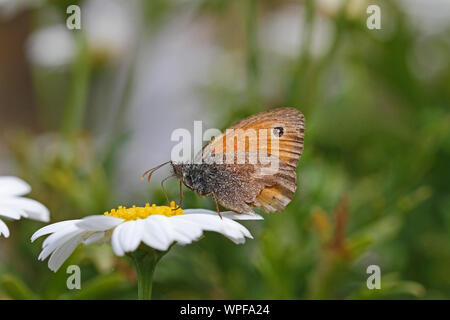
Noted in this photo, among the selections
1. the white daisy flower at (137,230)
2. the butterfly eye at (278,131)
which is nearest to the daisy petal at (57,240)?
the white daisy flower at (137,230)

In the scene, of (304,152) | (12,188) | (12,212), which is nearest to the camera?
(12,212)

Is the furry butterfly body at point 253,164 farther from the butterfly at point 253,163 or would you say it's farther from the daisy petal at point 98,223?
the daisy petal at point 98,223

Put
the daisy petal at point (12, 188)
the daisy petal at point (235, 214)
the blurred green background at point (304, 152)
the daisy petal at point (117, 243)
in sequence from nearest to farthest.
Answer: the daisy petal at point (117, 243) < the daisy petal at point (235, 214) < the daisy petal at point (12, 188) < the blurred green background at point (304, 152)

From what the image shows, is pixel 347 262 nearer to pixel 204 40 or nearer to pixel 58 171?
pixel 58 171

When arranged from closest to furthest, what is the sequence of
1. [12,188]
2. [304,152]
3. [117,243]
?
1. [117,243]
2. [12,188]
3. [304,152]

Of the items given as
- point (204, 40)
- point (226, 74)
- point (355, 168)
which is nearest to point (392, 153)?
point (355, 168)

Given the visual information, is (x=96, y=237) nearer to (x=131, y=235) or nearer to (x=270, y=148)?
(x=131, y=235)

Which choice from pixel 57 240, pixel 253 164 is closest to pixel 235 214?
pixel 253 164

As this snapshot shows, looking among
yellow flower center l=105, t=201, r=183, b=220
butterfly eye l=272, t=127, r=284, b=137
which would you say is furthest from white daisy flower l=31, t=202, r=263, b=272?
butterfly eye l=272, t=127, r=284, b=137
